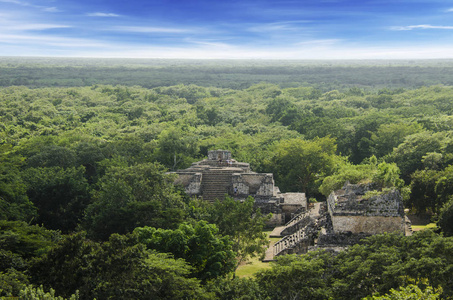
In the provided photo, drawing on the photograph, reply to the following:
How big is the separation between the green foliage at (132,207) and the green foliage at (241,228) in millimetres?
2457

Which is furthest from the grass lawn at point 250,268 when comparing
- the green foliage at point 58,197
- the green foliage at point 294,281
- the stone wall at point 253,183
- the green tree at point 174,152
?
the green tree at point 174,152

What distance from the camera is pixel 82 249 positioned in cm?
1359

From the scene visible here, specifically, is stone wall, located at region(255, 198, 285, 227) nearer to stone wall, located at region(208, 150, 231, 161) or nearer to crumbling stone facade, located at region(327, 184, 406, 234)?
stone wall, located at region(208, 150, 231, 161)

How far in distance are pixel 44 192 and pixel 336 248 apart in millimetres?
17306

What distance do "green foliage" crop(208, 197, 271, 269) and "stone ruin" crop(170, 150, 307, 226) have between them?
7.15m

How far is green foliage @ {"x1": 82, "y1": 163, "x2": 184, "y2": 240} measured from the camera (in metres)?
21.1

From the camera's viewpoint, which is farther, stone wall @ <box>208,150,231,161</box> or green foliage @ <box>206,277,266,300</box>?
stone wall @ <box>208,150,231,161</box>

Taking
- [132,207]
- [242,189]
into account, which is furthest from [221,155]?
[132,207]

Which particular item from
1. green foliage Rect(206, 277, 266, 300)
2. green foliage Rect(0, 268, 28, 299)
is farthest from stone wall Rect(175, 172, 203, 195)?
green foliage Rect(0, 268, 28, 299)

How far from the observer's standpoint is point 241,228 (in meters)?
18.8

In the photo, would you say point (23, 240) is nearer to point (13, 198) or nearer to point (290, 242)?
point (13, 198)

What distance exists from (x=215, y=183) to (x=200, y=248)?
12696 mm

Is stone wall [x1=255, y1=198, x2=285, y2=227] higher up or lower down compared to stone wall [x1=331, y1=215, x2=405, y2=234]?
lower down

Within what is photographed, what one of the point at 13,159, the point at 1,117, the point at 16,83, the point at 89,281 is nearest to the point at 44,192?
the point at 13,159
